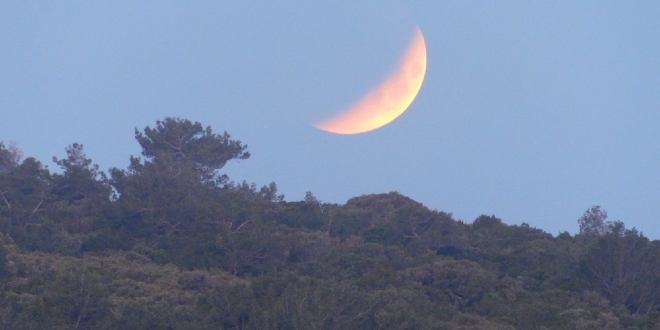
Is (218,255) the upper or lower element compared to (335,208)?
lower

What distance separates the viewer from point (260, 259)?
88.4ft

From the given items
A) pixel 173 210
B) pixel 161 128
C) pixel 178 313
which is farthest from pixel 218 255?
pixel 161 128

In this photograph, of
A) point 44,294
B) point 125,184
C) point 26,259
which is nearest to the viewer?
point 44,294

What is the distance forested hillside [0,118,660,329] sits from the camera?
1906cm

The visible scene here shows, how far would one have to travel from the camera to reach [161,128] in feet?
136

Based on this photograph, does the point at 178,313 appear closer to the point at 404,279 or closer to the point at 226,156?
the point at 404,279

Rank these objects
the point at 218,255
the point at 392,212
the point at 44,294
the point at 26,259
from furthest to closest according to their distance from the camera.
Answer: the point at 392,212, the point at 218,255, the point at 26,259, the point at 44,294

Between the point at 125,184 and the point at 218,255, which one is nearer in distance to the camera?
the point at 218,255

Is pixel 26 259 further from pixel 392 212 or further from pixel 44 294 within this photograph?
pixel 392 212

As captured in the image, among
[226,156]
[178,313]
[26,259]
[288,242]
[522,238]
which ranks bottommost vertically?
[178,313]

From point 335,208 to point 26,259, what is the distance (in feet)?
54.3

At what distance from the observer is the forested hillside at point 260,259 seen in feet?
62.5

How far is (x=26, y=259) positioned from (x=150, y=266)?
3.42 m

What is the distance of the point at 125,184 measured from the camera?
115 ft
